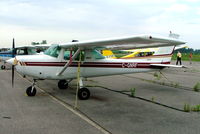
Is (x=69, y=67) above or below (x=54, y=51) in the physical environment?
below

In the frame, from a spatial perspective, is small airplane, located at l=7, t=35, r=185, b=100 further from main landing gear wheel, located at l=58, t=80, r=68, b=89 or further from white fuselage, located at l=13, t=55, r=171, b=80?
main landing gear wheel, located at l=58, t=80, r=68, b=89

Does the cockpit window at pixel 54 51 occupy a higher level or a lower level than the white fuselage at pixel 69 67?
higher

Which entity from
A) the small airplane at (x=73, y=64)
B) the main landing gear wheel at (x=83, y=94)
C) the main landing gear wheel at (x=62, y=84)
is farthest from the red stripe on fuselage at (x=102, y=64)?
the main landing gear wheel at (x=62, y=84)

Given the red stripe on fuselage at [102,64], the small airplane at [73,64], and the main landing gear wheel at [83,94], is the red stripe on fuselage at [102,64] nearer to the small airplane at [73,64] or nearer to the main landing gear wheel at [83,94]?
the small airplane at [73,64]

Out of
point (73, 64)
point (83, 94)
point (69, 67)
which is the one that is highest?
point (73, 64)

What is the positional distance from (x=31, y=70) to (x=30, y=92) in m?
0.78

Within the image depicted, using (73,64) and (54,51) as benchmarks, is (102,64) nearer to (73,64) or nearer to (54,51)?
(73,64)

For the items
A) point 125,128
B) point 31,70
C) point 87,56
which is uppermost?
point 87,56

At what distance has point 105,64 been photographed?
8.48m

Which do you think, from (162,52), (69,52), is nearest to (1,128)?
(69,52)

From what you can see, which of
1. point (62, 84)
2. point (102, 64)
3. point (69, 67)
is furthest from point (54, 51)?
point (62, 84)

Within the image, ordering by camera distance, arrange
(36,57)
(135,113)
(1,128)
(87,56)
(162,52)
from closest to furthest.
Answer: (1,128)
(135,113)
(36,57)
(87,56)
(162,52)

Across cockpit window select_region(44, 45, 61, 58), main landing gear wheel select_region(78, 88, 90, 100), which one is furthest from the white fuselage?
main landing gear wheel select_region(78, 88, 90, 100)

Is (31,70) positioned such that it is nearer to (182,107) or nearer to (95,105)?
(95,105)
